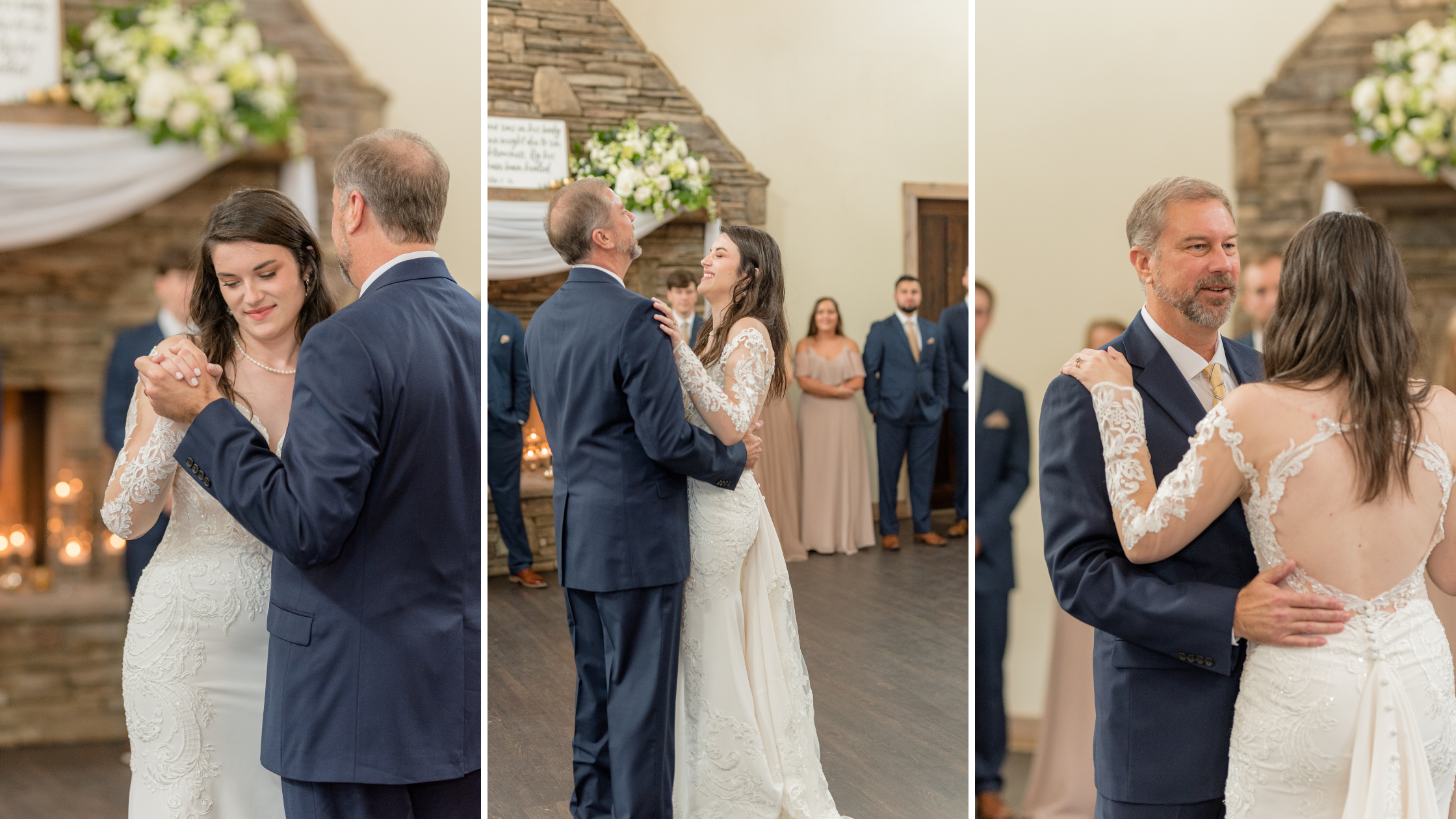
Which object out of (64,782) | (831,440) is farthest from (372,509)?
(64,782)

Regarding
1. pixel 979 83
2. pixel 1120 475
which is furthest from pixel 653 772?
pixel 979 83

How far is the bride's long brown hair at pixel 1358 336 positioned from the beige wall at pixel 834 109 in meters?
Answer: 0.83

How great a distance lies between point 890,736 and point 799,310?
1036mm

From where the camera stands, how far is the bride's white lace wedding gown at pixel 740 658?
1953mm

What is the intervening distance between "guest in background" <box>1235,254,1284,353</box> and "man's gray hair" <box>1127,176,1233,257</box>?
664 millimetres

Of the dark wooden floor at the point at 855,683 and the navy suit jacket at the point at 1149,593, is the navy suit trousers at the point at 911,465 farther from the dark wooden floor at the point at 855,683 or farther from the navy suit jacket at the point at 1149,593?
the navy suit jacket at the point at 1149,593

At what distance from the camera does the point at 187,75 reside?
2.33 m

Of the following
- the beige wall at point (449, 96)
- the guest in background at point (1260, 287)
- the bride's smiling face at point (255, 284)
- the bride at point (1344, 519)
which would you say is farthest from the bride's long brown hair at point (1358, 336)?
the bride's smiling face at point (255, 284)

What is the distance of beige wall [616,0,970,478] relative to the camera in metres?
2.02

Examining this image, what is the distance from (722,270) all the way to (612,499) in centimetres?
54

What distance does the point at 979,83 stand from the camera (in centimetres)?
227

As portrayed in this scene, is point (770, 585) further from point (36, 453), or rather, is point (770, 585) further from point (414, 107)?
point (36, 453)

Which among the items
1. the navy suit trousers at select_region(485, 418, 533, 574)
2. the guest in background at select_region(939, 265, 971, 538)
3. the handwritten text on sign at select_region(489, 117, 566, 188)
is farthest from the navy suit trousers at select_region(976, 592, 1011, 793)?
the handwritten text on sign at select_region(489, 117, 566, 188)

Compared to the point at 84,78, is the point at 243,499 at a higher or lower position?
lower
